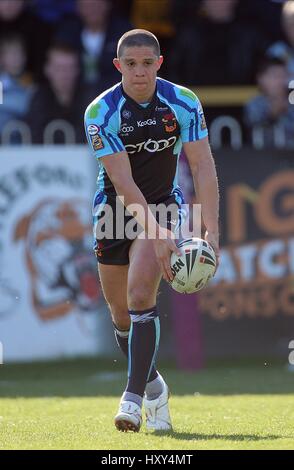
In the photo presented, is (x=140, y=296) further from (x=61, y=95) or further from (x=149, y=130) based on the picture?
(x=61, y=95)

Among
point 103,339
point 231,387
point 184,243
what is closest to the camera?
point 184,243

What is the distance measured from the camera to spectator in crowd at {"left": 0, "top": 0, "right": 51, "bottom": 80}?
41.9 feet

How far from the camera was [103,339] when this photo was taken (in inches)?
411

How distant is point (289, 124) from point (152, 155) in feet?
15.1

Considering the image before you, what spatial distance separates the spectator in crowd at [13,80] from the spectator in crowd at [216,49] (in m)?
1.73

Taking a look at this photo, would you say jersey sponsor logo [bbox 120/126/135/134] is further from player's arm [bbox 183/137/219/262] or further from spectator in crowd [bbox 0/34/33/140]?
spectator in crowd [bbox 0/34/33/140]

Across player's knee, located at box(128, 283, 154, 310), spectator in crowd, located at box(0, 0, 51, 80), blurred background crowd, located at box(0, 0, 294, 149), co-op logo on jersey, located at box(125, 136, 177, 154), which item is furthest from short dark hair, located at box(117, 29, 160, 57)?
spectator in crowd, located at box(0, 0, 51, 80)

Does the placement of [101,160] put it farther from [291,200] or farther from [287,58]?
[287,58]

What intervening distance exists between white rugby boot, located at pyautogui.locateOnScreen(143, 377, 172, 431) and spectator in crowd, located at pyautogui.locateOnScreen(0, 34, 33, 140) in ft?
18.6

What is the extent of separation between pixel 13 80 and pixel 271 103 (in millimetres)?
2981

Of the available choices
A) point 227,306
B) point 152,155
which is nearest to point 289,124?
point 227,306

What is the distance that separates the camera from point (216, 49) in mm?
12211

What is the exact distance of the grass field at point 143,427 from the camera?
5.97 m

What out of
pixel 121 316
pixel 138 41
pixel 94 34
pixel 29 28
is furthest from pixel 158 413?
pixel 29 28
